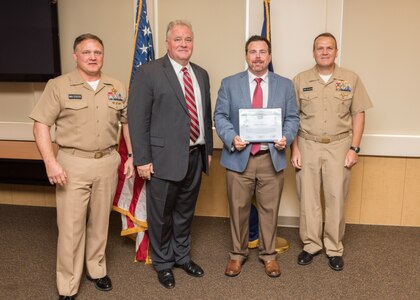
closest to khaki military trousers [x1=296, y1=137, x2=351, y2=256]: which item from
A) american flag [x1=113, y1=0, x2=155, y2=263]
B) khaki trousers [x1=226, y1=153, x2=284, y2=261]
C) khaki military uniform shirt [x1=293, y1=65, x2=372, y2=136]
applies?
khaki military uniform shirt [x1=293, y1=65, x2=372, y2=136]

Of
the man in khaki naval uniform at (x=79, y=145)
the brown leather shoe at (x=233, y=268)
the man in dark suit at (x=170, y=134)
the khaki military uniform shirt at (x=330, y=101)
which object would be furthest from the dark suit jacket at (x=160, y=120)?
the khaki military uniform shirt at (x=330, y=101)

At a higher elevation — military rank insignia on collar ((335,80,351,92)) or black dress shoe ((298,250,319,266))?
military rank insignia on collar ((335,80,351,92))

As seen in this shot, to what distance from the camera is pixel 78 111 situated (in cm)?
244

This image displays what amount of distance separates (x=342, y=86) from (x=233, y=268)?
1418 millimetres

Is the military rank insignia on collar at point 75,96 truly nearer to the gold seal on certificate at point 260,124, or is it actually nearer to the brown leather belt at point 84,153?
the brown leather belt at point 84,153

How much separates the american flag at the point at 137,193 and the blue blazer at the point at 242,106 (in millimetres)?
687

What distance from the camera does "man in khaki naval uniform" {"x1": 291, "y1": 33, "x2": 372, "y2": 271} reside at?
297 cm

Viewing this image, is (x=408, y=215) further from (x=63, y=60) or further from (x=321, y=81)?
(x=63, y=60)

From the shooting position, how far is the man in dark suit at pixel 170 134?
2635 mm

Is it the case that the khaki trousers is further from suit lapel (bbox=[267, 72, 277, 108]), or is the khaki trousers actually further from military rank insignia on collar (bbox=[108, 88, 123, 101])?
military rank insignia on collar (bbox=[108, 88, 123, 101])

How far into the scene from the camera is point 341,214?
3111 mm

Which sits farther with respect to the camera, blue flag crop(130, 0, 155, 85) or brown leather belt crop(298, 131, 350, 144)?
blue flag crop(130, 0, 155, 85)

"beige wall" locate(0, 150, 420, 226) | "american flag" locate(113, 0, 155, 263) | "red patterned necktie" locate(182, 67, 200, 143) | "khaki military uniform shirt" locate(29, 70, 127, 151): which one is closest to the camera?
"khaki military uniform shirt" locate(29, 70, 127, 151)

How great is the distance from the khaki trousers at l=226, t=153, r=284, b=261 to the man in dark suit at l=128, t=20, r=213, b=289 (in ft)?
0.86
